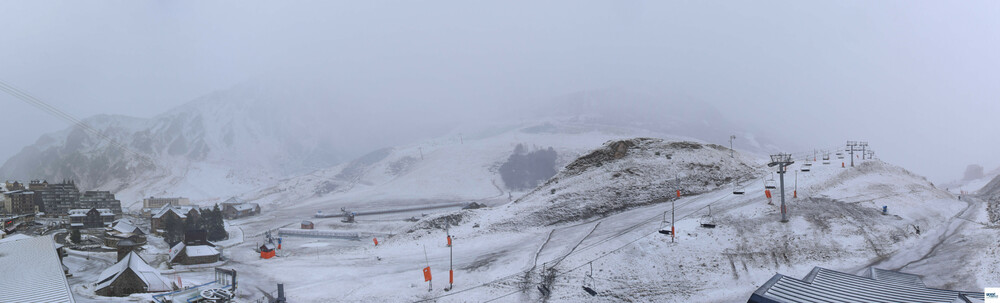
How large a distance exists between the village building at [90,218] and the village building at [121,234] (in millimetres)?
5131

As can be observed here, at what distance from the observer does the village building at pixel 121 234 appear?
66.8 m

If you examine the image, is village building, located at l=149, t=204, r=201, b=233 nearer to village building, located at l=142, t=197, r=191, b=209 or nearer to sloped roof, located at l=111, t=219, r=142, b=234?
sloped roof, located at l=111, t=219, r=142, b=234

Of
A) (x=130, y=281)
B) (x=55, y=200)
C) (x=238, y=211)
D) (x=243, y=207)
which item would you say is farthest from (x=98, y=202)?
(x=130, y=281)

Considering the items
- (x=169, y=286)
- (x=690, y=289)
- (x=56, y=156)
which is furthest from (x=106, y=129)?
(x=690, y=289)

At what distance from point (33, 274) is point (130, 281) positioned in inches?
305

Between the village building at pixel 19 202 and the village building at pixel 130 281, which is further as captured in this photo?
the village building at pixel 19 202

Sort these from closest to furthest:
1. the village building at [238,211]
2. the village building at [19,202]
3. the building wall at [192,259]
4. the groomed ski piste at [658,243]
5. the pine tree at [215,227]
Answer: the groomed ski piste at [658,243]
the building wall at [192,259]
the pine tree at [215,227]
the village building at [19,202]
the village building at [238,211]

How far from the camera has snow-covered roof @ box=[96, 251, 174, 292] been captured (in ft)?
128

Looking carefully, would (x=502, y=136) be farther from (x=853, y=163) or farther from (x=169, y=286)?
(x=169, y=286)

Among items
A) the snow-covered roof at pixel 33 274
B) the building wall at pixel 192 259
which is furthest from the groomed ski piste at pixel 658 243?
the snow-covered roof at pixel 33 274

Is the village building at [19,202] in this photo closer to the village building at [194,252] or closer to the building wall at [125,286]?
the village building at [194,252]

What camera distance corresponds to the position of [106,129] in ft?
581

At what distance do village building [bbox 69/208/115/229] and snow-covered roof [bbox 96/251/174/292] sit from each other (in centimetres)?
5628

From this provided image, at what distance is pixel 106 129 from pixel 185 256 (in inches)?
6562
